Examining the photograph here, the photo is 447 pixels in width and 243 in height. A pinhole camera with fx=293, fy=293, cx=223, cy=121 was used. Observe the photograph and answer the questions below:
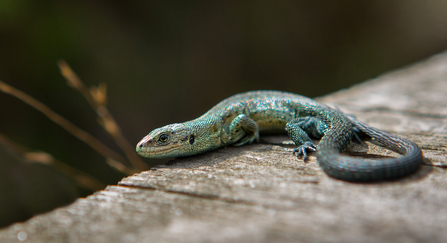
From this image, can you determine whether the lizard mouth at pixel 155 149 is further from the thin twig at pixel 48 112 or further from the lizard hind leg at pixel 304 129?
the lizard hind leg at pixel 304 129

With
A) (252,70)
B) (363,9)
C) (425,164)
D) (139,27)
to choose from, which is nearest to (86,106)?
(139,27)

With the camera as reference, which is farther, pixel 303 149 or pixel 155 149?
pixel 155 149

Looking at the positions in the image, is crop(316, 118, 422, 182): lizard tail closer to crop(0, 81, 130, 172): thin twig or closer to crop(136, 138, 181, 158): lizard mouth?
crop(136, 138, 181, 158): lizard mouth

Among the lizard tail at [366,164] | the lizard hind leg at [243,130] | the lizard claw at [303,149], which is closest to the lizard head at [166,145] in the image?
the lizard hind leg at [243,130]

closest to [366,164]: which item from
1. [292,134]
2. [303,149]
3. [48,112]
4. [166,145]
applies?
[303,149]

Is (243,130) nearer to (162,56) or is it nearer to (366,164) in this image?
(366,164)
